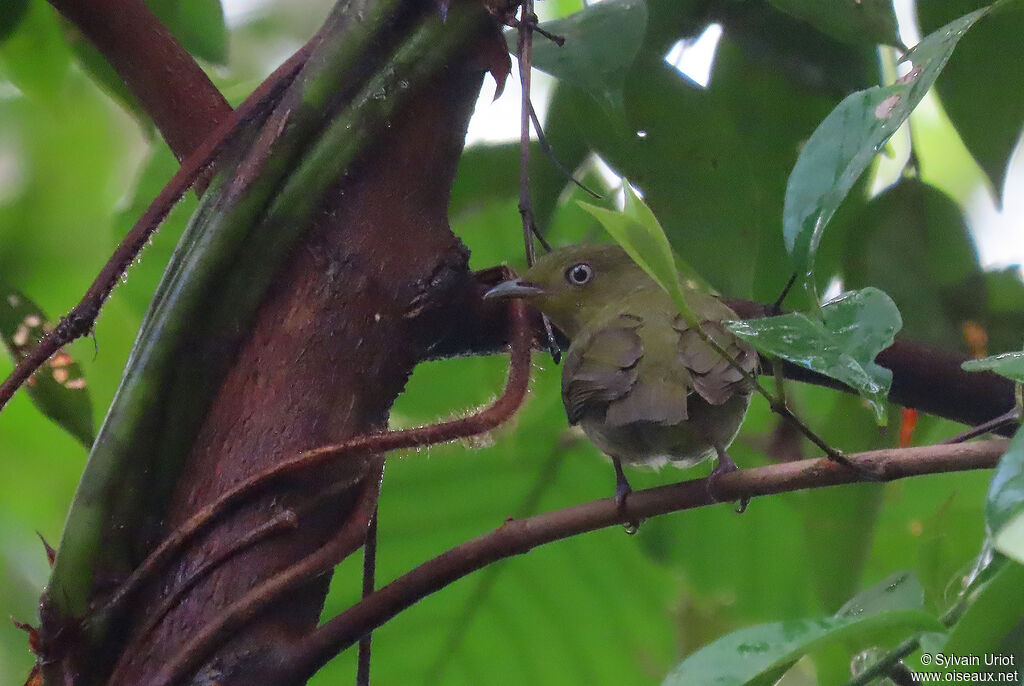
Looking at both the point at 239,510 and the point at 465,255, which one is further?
the point at 465,255

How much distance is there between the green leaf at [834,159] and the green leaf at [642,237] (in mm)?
115

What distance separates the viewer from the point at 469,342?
1198 millimetres

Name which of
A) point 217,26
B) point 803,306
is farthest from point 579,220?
point 217,26

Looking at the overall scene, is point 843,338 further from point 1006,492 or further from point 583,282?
point 583,282

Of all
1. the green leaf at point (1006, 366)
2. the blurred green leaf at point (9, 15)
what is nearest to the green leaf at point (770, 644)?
the green leaf at point (1006, 366)

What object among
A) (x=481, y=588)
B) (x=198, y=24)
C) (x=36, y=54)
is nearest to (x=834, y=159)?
(x=198, y=24)

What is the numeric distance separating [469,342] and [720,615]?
1.20m

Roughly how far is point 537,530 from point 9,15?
1.15m

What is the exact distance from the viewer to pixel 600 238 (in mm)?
2025

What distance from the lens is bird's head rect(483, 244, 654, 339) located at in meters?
1.97

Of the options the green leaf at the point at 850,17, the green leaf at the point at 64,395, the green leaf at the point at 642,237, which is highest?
the green leaf at the point at 850,17

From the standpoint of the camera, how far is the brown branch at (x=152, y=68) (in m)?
1.19

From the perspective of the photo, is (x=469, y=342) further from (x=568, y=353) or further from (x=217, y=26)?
(x=217, y=26)

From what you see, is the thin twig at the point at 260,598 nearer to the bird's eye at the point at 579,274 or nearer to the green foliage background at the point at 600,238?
the green foliage background at the point at 600,238
